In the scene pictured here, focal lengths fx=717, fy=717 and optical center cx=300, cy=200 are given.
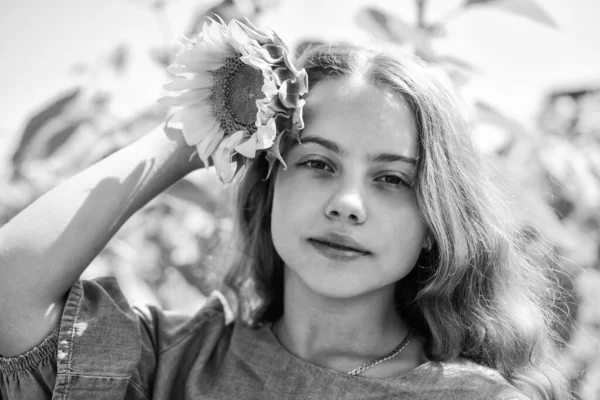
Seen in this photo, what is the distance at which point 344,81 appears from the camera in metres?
1.53

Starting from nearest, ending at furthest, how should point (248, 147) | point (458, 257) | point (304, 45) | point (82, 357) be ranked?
1. point (248, 147)
2. point (82, 357)
3. point (458, 257)
4. point (304, 45)

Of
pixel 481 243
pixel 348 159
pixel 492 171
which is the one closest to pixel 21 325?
pixel 348 159

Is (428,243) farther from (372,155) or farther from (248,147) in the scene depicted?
(248,147)

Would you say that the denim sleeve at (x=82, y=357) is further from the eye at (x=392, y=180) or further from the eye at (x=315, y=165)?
the eye at (x=392, y=180)

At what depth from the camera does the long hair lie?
1.52m

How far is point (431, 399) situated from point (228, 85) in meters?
0.76

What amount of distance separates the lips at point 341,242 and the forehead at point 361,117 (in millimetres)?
183

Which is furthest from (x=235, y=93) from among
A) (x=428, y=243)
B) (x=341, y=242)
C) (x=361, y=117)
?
(x=428, y=243)

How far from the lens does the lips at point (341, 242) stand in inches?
56.4

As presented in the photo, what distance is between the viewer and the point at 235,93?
55.2 inches

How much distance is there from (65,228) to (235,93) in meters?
0.44

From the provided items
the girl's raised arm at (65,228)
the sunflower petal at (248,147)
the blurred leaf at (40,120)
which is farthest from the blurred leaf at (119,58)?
A: the sunflower petal at (248,147)

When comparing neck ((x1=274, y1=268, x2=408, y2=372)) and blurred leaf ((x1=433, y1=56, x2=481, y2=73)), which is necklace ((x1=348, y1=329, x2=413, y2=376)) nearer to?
neck ((x1=274, y1=268, x2=408, y2=372))

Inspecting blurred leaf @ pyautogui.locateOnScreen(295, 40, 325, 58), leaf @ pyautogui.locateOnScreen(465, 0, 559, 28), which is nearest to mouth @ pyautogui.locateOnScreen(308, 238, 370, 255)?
blurred leaf @ pyautogui.locateOnScreen(295, 40, 325, 58)
